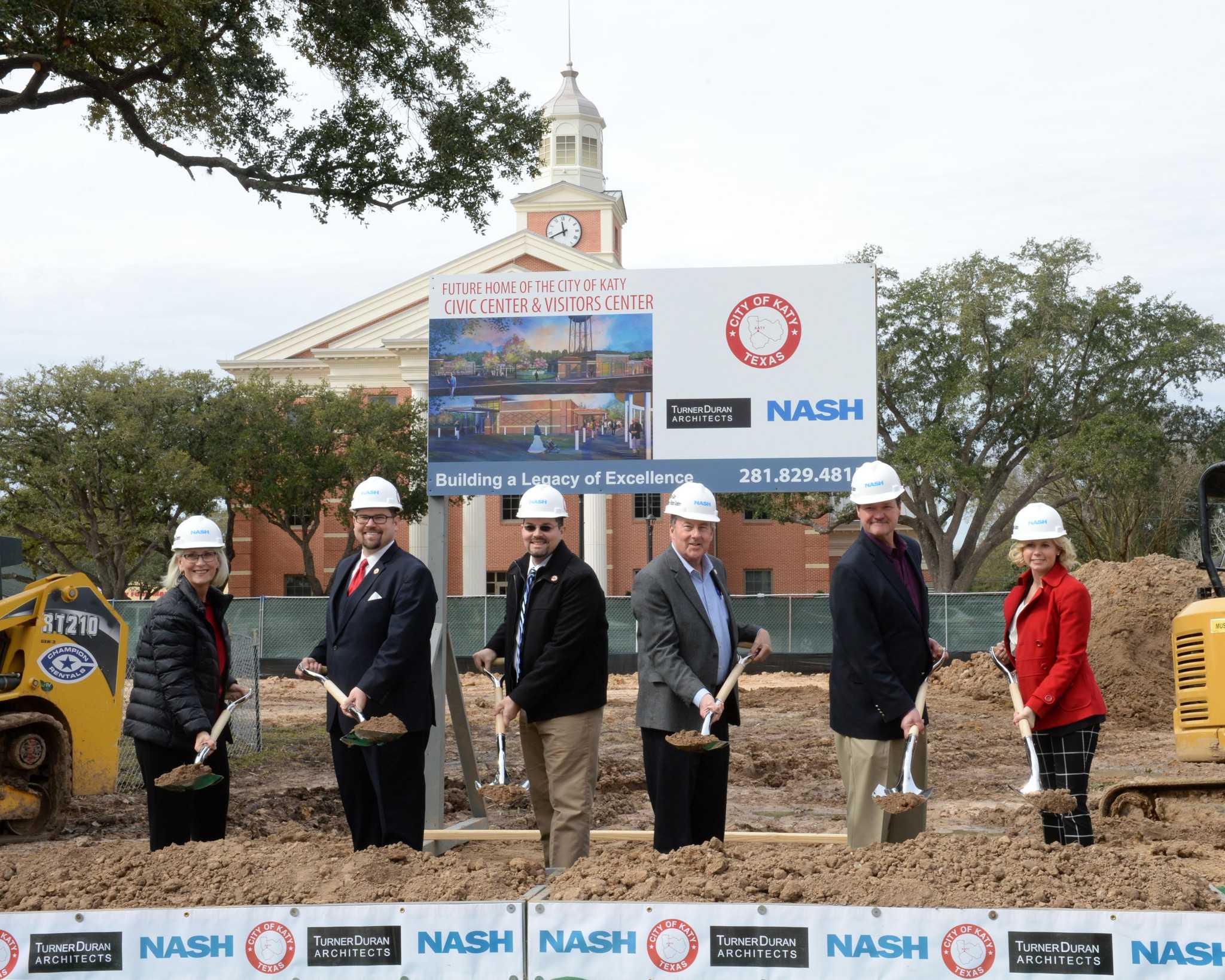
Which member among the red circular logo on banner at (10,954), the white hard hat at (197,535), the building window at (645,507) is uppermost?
the building window at (645,507)

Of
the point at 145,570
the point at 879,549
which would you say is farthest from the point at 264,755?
the point at 145,570

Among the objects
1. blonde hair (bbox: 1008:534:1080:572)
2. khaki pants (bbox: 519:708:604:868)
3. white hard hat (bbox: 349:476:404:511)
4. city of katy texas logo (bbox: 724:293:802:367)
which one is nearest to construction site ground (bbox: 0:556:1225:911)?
khaki pants (bbox: 519:708:604:868)

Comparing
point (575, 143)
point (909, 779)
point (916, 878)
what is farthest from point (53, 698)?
point (575, 143)

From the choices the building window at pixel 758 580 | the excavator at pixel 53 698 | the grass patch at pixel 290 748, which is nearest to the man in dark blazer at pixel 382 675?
the excavator at pixel 53 698

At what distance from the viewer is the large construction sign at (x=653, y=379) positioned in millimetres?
8367

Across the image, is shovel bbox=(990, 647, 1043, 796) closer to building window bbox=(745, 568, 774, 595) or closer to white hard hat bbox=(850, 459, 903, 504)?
white hard hat bbox=(850, 459, 903, 504)

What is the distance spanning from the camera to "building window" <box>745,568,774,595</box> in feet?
166

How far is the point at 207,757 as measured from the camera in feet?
19.6

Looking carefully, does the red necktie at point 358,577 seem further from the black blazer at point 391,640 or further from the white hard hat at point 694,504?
the white hard hat at point 694,504

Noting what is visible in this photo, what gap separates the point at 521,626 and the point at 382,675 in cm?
77

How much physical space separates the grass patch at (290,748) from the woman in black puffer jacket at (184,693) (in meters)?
7.22

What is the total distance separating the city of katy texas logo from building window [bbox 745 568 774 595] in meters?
42.5

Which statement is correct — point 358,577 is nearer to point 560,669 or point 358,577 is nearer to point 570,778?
point 560,669

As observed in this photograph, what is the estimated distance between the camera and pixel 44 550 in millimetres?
42594
